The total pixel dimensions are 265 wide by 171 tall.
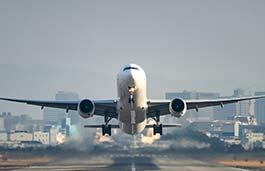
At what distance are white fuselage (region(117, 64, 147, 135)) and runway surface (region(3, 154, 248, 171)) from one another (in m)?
6.87

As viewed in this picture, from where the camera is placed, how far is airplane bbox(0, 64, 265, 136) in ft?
165

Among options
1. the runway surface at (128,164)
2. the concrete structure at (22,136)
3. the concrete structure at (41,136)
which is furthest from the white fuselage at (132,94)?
the concrete structure at (22,136)

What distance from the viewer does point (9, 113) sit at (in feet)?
463

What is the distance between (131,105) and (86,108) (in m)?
3.70

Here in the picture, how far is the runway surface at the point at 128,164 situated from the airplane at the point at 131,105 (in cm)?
374

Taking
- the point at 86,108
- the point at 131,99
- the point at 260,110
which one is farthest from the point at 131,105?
the point at 260,110

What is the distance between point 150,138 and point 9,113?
6601cm

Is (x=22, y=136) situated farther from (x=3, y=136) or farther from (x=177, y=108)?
(x=177, y=108)

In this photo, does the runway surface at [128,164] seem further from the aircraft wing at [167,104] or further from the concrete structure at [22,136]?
the concrete structure at [22,136]

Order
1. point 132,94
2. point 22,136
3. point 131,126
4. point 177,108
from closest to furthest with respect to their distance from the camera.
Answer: point 132,94, point 177,108, point 131,126, point 22,136

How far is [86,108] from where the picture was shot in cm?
5284

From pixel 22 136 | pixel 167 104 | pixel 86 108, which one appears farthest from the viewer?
pixel 22 136

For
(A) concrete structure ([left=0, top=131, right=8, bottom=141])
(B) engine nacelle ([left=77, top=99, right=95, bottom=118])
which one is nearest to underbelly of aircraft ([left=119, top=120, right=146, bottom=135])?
(B) engine nacelle ([left=77, top=99, right=95, bottom=118])

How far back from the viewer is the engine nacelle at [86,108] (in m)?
52.7
